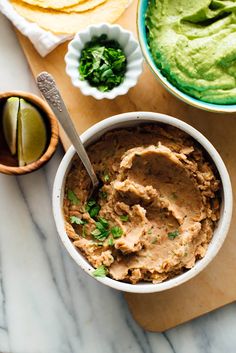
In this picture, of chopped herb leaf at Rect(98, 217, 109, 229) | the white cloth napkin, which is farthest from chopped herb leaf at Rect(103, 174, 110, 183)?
the white cloth napkin

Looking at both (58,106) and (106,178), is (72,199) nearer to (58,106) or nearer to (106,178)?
(106,178)

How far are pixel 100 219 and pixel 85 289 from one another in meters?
0.37

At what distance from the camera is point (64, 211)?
5.65 ft

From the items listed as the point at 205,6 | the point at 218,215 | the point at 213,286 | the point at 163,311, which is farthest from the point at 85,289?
the point at 205,6

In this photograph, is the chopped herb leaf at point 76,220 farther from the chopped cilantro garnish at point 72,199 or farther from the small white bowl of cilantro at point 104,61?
the small white bowl of cilantro at point 104,61

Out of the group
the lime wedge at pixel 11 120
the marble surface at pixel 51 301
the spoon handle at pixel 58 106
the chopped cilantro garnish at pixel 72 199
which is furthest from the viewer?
the marble surface at pixel 51 301

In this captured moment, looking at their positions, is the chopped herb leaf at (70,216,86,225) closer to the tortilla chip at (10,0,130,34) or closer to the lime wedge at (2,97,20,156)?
the lime wedge at (2,97,20,156)

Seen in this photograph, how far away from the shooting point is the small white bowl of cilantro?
183cm

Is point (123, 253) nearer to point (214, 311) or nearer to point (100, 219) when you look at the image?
point (100, 219)

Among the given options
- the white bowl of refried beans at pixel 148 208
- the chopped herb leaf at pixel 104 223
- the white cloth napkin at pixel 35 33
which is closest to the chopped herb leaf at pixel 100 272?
the white bowl of refried beans at pixel 148 208

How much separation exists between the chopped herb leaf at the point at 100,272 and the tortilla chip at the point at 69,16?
74 cm

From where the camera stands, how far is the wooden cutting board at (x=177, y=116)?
187 cm

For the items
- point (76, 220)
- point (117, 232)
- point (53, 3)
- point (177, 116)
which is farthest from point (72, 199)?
point (53, 3)

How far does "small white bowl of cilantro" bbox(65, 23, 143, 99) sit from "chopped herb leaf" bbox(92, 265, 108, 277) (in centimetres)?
51
